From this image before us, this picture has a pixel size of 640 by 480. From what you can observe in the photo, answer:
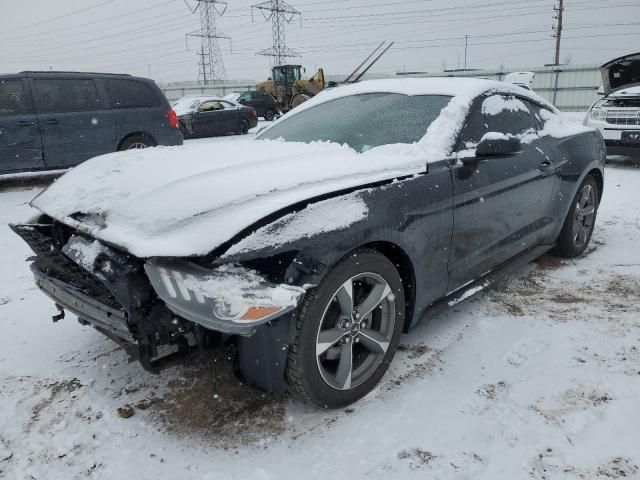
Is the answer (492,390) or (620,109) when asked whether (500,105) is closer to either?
(492,390)

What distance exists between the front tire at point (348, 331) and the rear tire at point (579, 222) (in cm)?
237

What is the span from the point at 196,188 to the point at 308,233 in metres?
0.55

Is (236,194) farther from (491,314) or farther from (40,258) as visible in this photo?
(491,314)

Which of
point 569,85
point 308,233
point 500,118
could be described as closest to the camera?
point 308,233

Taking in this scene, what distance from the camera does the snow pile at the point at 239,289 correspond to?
171 cm

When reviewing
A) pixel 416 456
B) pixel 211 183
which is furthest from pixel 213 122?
pixel 416 456

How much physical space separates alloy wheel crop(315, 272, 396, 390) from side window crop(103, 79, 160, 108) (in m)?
7.17

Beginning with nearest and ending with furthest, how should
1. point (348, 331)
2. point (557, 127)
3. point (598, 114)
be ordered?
point (348, 331), point (557, 127), point (598, 114)

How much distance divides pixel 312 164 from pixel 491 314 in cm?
166

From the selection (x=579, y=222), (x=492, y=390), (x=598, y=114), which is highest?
(x=598, y=114)

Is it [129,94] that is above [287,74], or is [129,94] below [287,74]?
below

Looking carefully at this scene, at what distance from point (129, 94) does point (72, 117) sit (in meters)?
1.07

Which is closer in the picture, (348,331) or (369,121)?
(348,331)

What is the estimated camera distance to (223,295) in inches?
67.2
